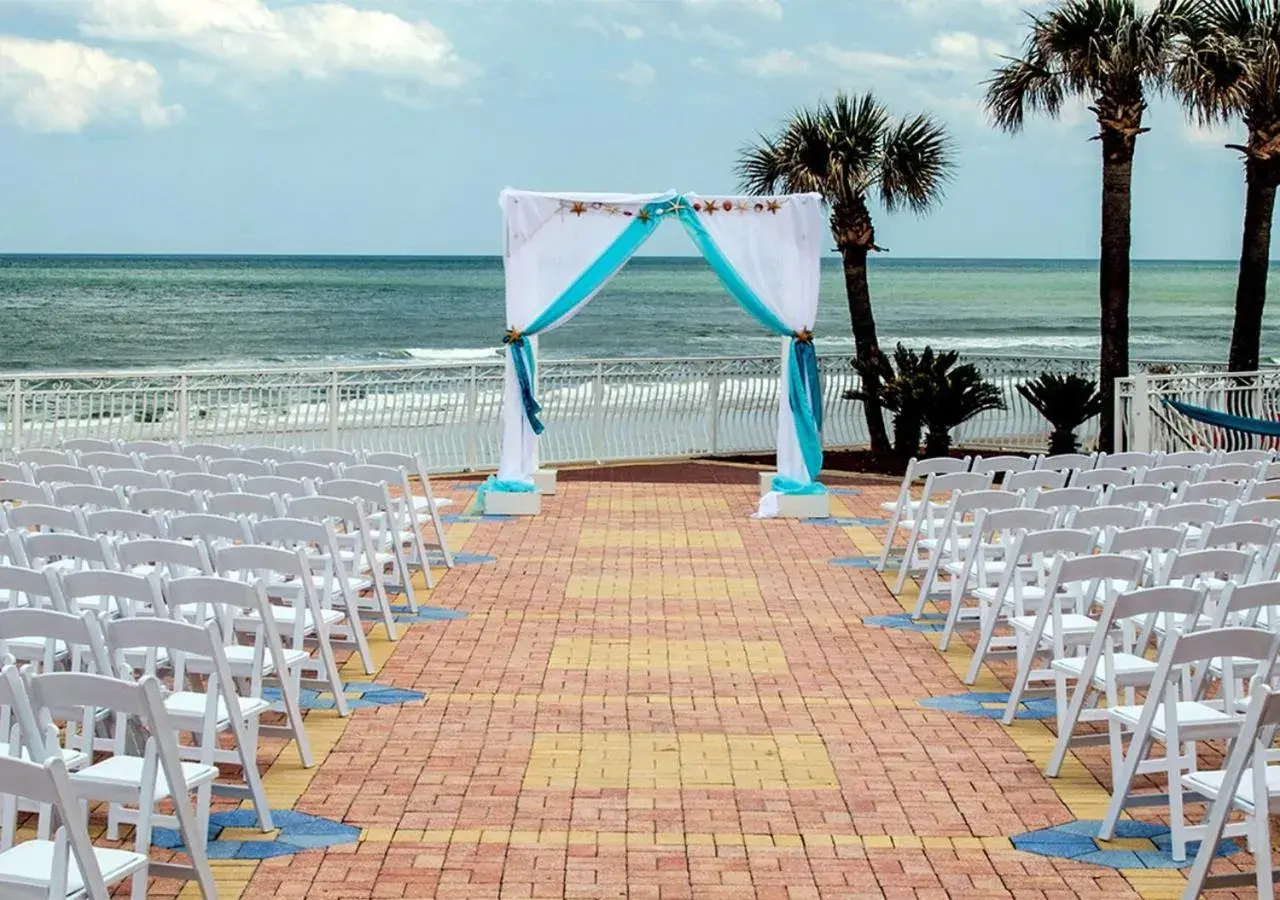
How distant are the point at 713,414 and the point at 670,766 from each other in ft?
40.5

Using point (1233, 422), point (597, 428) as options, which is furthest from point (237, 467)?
point (1233, 422)

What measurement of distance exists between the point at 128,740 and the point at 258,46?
60.1 meters

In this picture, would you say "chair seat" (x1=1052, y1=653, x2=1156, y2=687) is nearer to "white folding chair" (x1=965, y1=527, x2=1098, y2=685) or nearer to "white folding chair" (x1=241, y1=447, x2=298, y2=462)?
"white folding chair" (x1=965, y1=527, x2=1098, y2=685)

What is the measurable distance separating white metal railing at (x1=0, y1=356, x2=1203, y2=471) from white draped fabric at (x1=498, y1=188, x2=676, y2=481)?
2.09 metres

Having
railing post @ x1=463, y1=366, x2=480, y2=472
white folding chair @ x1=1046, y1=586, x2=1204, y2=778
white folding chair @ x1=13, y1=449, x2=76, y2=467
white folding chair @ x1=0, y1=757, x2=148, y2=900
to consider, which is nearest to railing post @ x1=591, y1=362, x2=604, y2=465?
railing post @ x1=463, y1=366, x2=480, y2=472

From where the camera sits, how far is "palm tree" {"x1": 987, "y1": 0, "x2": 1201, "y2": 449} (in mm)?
18000

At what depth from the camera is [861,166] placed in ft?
63.4

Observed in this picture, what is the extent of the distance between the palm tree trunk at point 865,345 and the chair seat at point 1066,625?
11478 mm

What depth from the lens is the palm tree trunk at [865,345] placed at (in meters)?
19.3

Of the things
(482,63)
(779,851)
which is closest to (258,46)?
(482,63)

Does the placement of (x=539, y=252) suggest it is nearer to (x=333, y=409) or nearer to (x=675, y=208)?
(x=675, y=208)

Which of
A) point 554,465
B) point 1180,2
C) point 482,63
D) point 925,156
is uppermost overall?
point 482,63

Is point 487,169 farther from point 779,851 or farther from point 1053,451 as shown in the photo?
point 779,851

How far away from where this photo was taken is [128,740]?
19.6ft
